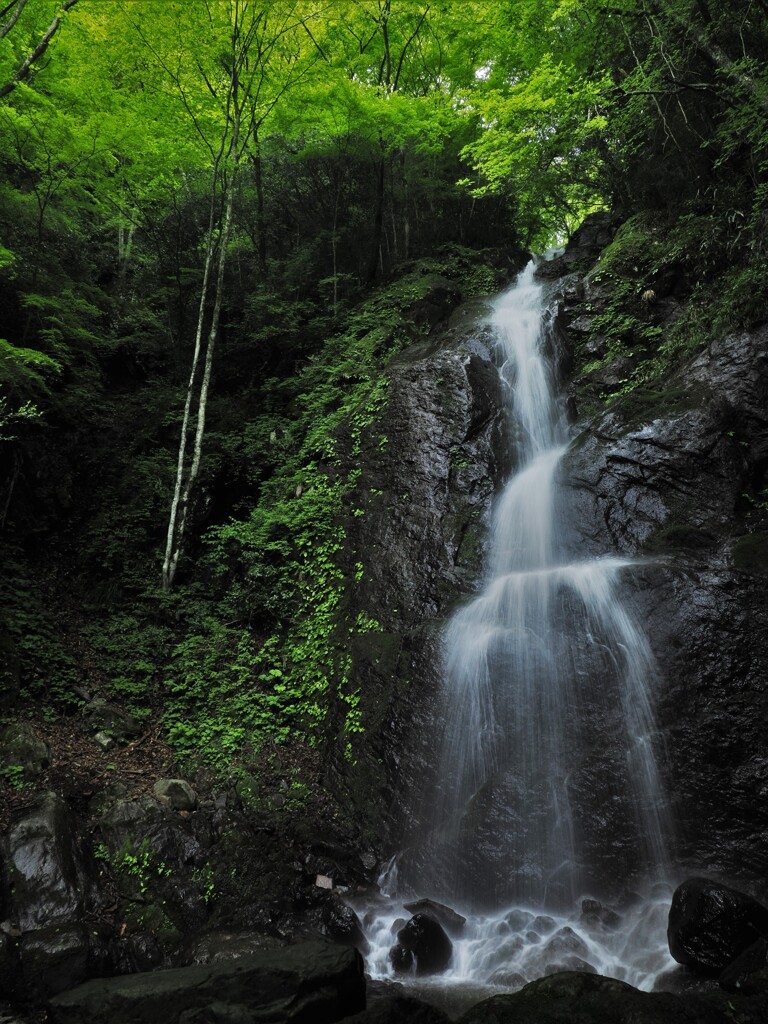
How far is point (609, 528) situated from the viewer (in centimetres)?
720

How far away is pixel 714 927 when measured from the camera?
3811mm

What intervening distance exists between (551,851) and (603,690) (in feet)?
5.19

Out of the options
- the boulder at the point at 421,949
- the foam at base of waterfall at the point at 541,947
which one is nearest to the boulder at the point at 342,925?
the foam at base of waterfall at the point at 541,947

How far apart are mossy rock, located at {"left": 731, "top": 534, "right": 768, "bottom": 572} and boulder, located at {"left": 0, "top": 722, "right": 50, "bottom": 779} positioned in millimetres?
7446

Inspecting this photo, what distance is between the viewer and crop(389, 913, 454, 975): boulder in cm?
438

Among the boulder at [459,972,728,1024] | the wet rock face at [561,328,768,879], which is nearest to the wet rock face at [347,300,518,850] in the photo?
the wet rock face at [561,328,768,879]

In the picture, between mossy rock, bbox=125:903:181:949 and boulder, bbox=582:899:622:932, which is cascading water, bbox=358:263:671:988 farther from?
mossy rock, bbox=125:903:181:949

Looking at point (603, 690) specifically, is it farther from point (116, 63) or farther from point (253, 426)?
point (116, 63)

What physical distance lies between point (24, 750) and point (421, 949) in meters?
4.28

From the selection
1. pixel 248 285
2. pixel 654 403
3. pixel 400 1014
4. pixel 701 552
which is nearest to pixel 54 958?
pixel 400 1014

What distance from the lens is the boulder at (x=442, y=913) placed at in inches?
187

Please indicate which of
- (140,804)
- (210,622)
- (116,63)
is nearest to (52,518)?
(210,622)

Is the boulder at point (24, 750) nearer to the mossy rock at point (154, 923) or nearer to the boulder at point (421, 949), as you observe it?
the mossy rock at point (154, 923)

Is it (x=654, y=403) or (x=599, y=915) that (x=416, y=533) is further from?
(x=599, y=915)
